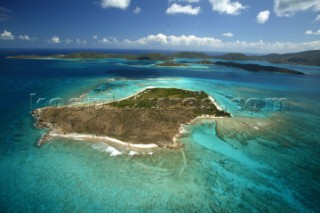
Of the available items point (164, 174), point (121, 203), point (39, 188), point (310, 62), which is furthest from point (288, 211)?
point (310, 62)

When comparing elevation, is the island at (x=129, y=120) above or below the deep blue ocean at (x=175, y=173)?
above

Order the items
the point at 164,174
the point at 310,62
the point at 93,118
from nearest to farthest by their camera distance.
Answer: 1. the point at 164,174
2. the point at 93,118
3. the point at 310,62

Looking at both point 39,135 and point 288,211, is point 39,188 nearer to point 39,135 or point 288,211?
point 39,135

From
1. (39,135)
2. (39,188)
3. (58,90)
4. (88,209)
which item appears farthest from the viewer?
(58,90)

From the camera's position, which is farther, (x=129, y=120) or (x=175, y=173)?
(x=129, y=120)

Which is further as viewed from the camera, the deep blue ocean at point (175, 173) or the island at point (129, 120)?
the island at point (129, 120)

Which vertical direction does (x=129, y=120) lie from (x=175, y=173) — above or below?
above

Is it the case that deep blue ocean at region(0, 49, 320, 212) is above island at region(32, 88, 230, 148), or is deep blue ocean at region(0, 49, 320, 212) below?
below

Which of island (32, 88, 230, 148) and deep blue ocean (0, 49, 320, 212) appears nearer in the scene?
deep blue ocean (0, 49, 320, 212)
